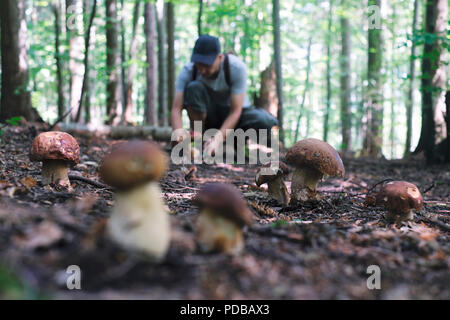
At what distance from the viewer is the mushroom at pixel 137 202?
5.36 feet

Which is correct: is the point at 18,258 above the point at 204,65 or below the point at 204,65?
below

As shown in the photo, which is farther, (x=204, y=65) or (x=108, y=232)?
(x=204, y=65)

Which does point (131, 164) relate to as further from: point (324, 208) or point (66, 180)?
point (324, 208)

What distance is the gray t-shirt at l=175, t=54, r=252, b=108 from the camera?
7.05 metres

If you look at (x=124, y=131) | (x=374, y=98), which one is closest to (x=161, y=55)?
(x=124, y=131)

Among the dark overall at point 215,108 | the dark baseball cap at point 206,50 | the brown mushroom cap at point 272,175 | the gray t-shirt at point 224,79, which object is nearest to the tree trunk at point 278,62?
the dark overall at point 215,108

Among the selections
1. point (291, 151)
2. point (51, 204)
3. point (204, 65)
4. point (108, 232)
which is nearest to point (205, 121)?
point (204, 65)

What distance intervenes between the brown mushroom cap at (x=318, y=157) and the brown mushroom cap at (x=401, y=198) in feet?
1.73

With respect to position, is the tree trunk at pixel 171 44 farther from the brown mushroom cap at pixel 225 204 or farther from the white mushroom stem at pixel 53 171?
the brown mushroom cap at pixel 225 204

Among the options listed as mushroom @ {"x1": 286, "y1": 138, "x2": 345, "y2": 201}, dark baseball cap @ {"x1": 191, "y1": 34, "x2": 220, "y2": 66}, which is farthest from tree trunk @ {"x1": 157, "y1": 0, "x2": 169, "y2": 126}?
mushroom @ {"x1": 286, "y1": 138, "x2": 345, "y2": 201}

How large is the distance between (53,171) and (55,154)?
235 millimetres

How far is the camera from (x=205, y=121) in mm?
8188

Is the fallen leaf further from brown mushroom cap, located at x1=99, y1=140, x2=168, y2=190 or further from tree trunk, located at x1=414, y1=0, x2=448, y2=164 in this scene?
tree trunk, located at x1=414, y1=0, x2=448, y2=164
